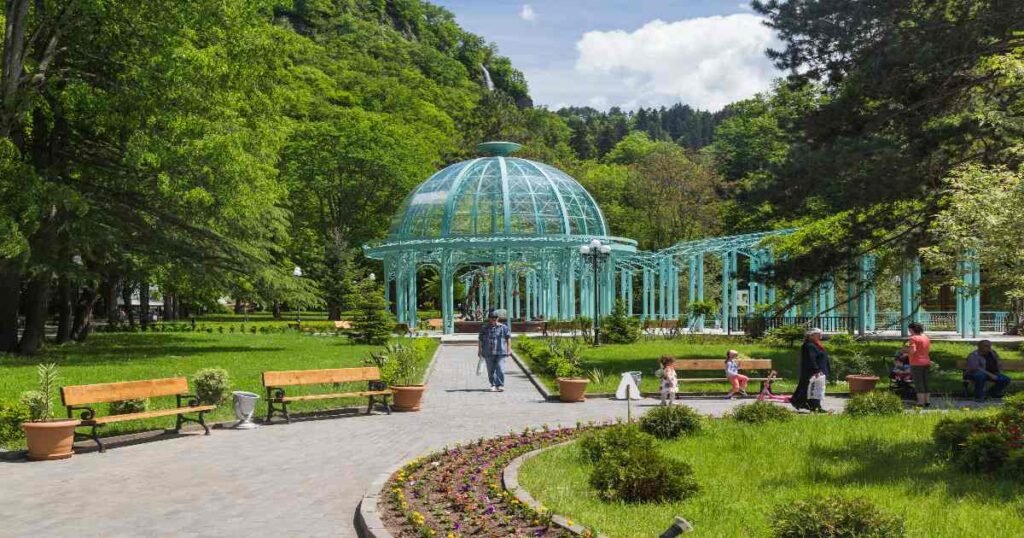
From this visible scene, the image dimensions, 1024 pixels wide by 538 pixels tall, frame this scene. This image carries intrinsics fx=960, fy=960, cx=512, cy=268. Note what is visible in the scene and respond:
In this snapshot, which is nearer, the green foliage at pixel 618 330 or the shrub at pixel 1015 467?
the shrub at pixel 1015 467

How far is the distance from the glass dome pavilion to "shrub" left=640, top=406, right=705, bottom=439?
84.8ft

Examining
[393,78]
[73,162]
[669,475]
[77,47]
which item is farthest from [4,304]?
[393,78]

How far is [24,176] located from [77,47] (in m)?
4.62

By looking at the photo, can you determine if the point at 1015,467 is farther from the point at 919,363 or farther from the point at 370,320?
the point at 370,320

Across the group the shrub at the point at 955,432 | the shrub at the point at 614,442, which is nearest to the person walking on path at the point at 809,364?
the shrub at the point at 955,432

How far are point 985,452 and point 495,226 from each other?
31072mm

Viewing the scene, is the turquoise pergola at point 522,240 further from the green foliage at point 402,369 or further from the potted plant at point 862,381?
the green foliage at point 402,369

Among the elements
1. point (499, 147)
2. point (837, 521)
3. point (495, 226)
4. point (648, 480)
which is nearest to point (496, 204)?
point (495, 226)

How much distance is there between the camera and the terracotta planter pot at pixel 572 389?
16477 millimetres

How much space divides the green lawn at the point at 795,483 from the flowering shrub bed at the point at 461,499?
0.33 metres

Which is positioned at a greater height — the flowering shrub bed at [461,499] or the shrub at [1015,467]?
the shrub at [1015,467]

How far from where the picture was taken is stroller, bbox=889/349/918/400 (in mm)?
16094

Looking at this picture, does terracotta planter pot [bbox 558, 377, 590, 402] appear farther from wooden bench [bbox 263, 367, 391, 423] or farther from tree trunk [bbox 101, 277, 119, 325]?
tree trunk [bbox 101, 277, 119, 325]

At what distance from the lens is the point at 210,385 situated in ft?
46.8
